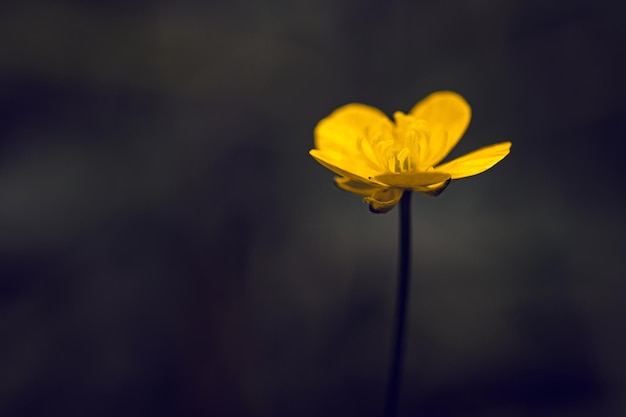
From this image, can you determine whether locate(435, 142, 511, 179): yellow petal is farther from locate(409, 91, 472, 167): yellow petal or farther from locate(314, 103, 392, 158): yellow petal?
locate(314, 103, 392, 158): yellow petal

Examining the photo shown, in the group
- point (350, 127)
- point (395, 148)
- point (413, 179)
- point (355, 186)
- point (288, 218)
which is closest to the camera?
point (413, 179)

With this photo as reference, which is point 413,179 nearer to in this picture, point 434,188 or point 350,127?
point 434,188

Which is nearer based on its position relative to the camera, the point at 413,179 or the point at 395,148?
the point at 413,179

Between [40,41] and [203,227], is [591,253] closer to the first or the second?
[203,227]

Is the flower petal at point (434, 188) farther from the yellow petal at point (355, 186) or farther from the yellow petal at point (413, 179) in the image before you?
the yellow petal at point (355, 186)

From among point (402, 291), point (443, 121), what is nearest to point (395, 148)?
point (443, 121)

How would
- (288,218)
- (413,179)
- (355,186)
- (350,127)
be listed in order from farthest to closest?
(288,218)
(350,127)
(355,186)
(413,179)
